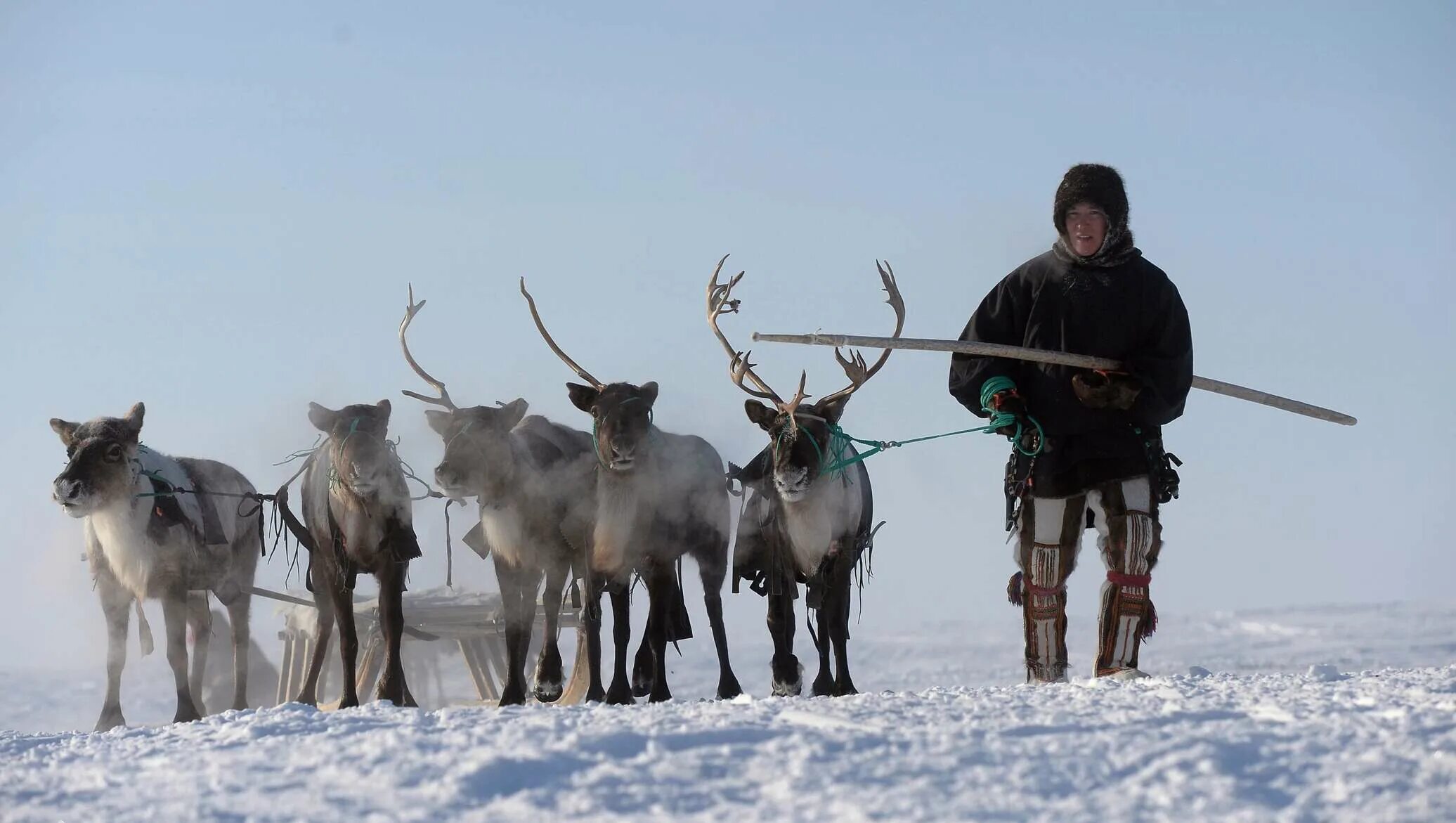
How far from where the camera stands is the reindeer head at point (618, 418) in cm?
1052

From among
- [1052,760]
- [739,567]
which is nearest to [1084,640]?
[739,567]

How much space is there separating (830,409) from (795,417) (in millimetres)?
279

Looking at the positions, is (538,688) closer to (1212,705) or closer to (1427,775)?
(1212,705)

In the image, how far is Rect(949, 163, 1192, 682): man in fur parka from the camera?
799cm

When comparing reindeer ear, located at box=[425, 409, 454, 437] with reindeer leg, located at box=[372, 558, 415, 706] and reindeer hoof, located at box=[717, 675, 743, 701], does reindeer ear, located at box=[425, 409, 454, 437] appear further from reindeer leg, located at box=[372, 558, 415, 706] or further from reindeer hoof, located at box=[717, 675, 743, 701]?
reindeer hoof, located at box=[717, 675, 743, 701]

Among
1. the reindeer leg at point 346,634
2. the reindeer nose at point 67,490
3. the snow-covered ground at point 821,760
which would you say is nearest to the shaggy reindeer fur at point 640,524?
the reindeer leg at point 346,634

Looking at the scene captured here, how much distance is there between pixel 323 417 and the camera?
35.5 ft

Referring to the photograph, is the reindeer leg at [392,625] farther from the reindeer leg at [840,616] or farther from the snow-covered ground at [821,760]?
the snow-covered ground at [821,760]

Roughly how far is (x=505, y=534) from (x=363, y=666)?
423cm

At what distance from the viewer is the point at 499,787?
516 centimetres

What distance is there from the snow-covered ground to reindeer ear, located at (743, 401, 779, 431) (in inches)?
141

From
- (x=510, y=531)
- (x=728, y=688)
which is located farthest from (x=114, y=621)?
(x=728, y=688)

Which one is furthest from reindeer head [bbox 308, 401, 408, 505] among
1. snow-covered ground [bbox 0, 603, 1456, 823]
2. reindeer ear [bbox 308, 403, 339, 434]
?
snow-covered ground [bbox 0, 603, 1456, 823]

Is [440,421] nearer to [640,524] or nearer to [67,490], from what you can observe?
[640,524]
